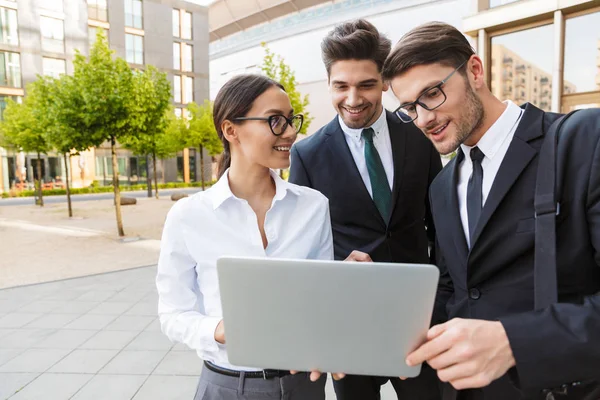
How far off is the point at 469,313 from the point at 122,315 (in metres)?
5.49

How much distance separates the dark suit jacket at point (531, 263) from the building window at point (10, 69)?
3448 cm

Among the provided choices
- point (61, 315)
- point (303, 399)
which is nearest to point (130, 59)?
point (61, 315)

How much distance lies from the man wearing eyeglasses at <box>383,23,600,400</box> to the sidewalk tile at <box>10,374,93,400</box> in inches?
143

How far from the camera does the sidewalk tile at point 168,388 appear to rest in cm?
383

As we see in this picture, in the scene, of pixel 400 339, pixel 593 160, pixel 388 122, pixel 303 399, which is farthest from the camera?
pixel 388 122

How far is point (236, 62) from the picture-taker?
44156mm

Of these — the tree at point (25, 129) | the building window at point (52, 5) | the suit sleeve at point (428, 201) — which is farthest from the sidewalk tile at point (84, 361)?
the building window at point (52, 5)

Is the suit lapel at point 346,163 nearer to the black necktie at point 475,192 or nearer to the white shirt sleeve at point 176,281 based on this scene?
the black necktie at point 475,192

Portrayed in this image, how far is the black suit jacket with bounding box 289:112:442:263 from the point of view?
2.36 meters

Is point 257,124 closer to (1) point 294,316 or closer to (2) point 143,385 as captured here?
(1) point 294,316

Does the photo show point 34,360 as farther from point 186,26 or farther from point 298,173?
point 186,26

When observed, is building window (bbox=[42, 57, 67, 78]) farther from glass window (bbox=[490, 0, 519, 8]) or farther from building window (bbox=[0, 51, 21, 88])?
glass window (bbox=[490, 0, 519, 8])

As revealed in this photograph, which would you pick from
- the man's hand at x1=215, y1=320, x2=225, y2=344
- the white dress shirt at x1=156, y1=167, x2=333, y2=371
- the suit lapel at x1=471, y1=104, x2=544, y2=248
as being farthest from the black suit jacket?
Answer: the man's hand at x1=215, y1=320, x2=225, y2=344

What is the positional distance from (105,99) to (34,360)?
27.5 ft
